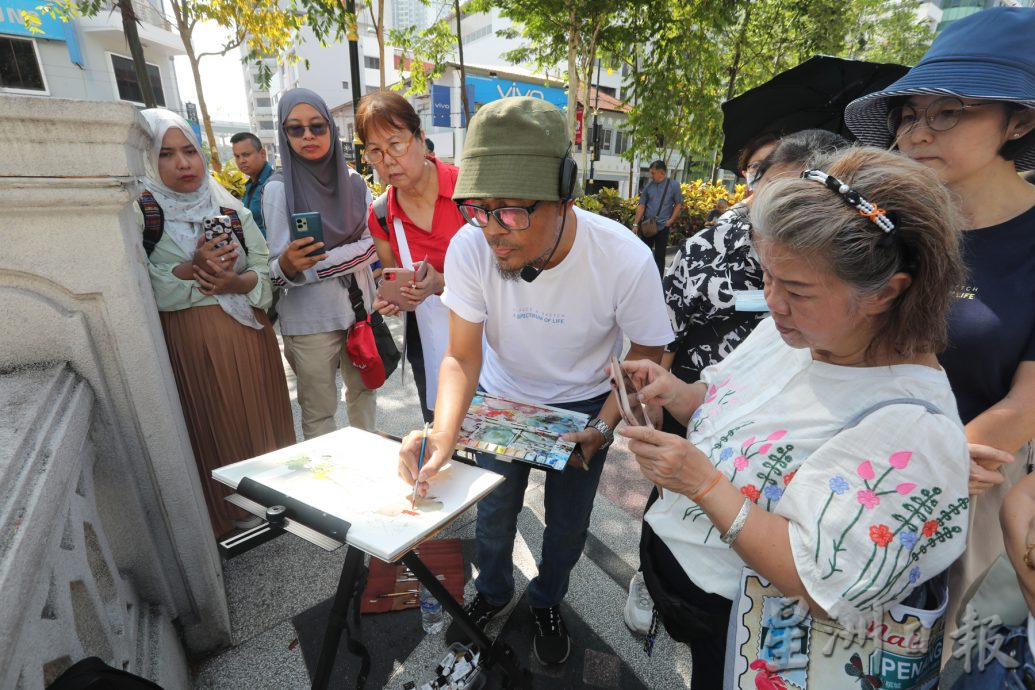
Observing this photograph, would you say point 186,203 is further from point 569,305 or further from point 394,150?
point 569,305

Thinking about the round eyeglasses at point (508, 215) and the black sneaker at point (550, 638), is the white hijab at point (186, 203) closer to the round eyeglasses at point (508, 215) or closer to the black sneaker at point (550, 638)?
the round eyeglasses at point (508, 215)

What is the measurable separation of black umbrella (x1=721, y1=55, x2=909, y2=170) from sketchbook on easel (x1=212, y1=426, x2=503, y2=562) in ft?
5.51

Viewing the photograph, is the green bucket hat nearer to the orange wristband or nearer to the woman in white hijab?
the orange wristband

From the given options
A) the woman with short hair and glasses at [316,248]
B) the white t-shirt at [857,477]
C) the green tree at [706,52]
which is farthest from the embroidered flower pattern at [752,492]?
the green tree at [706,52]

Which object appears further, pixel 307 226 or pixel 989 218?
pixel 307 226

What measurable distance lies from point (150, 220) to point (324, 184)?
0.80 meters

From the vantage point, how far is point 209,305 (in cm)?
227

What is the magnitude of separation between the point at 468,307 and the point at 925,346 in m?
1.18

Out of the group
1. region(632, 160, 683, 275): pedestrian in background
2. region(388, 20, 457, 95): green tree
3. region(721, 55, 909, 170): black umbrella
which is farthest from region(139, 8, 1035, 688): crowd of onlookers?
region(388, 20, 457, 95): green tree

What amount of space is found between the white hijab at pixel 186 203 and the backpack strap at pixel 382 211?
649 millimetres

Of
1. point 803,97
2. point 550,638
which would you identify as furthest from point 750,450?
point 803,97

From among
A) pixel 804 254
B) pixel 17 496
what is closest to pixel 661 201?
pixel 804 254

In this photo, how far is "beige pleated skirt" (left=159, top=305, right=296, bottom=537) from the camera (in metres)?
2.27

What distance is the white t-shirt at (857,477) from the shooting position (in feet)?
2.79
